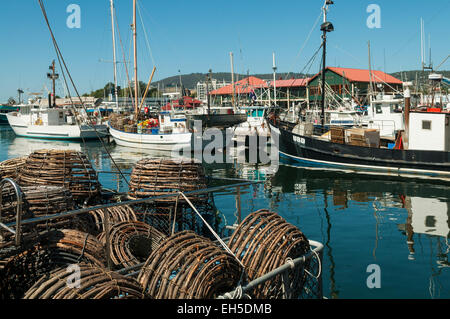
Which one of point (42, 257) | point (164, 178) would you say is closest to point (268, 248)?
point (42, 257)

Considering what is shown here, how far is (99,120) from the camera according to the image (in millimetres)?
50062

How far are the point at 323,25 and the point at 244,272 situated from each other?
906 inches

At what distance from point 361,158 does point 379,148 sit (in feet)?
3.44

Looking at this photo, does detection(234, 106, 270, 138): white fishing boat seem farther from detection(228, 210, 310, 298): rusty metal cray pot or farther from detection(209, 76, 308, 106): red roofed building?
detection(228, 210, 310, 298): rusty metal cray pot

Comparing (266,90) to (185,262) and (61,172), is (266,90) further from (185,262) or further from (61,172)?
(185,262)

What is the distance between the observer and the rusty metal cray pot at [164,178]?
6.94 m

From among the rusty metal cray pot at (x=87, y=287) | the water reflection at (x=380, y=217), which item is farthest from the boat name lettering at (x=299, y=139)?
the rusty metal cray pot at (x=87, y=287)

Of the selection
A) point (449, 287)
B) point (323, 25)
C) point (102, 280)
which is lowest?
point (449, 287)

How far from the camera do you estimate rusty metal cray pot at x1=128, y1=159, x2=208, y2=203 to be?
22.8ft

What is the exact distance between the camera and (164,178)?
22.9 ft

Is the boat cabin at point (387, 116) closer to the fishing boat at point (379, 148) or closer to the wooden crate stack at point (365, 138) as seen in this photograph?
the fishing boat at point (379, 148)

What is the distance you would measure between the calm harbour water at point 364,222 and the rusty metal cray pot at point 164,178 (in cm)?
297
